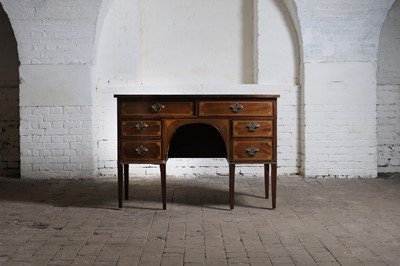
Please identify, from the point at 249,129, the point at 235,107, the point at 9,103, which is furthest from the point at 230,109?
the point at 9,103

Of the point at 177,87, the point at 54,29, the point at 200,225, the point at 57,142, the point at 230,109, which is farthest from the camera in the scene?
the point at 177,87

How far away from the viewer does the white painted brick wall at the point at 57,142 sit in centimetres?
652

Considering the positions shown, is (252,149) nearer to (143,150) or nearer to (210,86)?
(143,150)

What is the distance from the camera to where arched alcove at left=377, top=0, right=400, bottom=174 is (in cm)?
700

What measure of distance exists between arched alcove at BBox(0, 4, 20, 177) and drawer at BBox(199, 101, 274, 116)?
3.79 m

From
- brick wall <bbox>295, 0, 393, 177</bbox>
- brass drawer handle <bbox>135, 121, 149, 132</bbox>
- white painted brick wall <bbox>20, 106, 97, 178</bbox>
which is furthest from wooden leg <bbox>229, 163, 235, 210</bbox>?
white painted brick wall <bbox>20, 106, 97, 178</bbox>

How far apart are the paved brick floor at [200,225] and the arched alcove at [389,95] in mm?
1260

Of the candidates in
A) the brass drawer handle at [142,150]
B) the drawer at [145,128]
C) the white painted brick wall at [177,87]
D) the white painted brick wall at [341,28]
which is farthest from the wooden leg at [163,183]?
the white painted brick wall at [341,28]

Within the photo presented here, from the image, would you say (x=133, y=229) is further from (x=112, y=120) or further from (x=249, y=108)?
(x=112, y=120)

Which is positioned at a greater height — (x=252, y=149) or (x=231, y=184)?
(x=252, y=149)

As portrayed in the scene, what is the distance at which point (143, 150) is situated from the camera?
14.8ft

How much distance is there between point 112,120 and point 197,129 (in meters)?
1.84

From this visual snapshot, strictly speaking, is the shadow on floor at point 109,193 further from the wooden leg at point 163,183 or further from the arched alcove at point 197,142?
the arched alcove at point 197,142

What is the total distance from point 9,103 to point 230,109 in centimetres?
408
